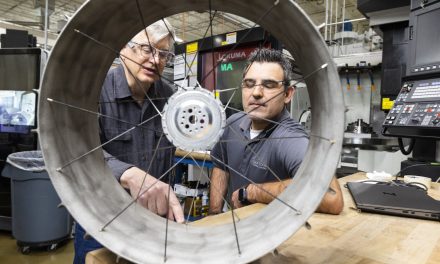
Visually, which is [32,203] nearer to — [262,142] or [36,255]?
[36,255]

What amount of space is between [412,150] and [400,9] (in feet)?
2.33

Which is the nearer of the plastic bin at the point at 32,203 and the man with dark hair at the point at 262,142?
the man with dark hair at the point at 262,142

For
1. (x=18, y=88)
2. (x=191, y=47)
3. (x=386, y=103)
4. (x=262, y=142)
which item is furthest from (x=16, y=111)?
(x=386, y=103)

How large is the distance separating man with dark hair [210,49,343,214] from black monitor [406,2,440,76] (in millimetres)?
498

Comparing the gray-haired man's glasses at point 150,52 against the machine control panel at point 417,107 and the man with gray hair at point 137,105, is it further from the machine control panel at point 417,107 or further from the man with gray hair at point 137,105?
the machine control panel at point 417,107

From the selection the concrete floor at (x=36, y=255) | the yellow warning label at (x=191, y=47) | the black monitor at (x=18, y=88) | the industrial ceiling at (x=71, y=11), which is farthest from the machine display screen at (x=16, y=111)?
the industrial ceiling at (x=71, y=11)

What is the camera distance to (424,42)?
3.83 feet

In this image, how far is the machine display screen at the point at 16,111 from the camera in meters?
2.51

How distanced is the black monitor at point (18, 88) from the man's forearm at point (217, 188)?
194cm

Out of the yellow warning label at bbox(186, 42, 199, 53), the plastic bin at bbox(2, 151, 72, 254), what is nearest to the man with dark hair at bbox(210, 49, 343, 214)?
the yellow warning label at bbox(186, 42, 199, 53)

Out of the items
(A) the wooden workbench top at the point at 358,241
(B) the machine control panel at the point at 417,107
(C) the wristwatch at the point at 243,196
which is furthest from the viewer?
(B) the machine control panel at the point at 417,107

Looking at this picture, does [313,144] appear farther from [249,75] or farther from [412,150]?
[412,150]

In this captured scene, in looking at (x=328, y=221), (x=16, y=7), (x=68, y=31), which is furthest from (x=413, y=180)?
(x=16, y=7)

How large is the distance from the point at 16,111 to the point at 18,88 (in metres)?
0.19
